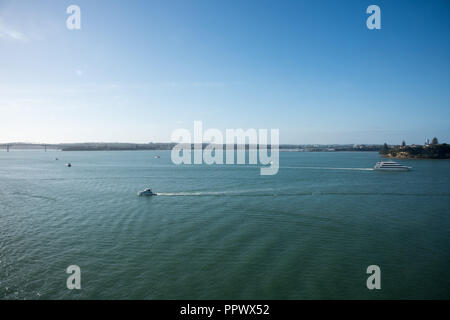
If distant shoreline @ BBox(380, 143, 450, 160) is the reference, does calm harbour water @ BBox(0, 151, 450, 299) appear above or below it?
below

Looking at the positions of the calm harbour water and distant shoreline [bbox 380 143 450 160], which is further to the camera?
distant shoreline [bbox 380 143 450 160]

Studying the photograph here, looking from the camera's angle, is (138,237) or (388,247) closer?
(388,247)

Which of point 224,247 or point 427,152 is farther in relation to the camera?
point 427,152

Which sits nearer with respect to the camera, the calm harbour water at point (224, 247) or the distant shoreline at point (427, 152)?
the calm harbour water at point (224, 247)

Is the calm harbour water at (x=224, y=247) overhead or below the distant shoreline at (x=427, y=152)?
below

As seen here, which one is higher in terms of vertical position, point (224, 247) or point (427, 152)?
point (427, 152)

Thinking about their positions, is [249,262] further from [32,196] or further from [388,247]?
[32,196]
